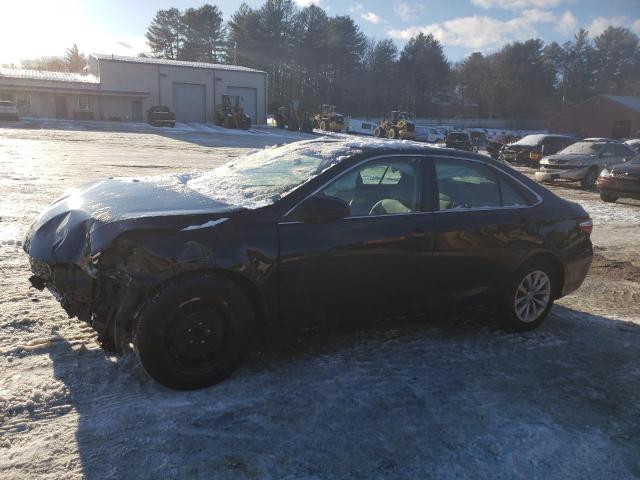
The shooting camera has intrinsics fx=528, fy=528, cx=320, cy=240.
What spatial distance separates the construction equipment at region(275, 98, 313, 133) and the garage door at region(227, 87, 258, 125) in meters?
5.38

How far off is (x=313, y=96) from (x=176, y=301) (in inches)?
3122

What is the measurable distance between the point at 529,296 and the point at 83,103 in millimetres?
45172

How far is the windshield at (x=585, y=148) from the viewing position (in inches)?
685

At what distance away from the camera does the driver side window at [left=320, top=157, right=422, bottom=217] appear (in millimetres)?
3920

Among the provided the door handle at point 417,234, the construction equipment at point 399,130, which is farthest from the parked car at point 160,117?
the door handle at point 417,234

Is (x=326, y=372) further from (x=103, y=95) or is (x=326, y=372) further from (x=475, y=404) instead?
(x=103, y=95)

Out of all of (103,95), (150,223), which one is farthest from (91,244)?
(103,95)

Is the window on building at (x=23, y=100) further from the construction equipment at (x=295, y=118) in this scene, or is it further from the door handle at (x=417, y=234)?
the door handle at (x=417, y=234)

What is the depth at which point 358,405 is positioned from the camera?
333cm

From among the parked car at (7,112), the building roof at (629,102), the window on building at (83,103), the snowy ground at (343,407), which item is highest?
the building roof at (629,102)

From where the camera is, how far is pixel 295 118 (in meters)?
44.1

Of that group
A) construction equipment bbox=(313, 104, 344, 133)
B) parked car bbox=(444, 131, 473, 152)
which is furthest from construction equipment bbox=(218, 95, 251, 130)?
parked car bbox=(444, 131, 473, 152)

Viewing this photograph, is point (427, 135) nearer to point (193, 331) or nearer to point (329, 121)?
point (329, 121)

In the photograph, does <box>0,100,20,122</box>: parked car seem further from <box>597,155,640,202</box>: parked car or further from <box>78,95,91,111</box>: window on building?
<box>597,155,640,202</box>: parked car
